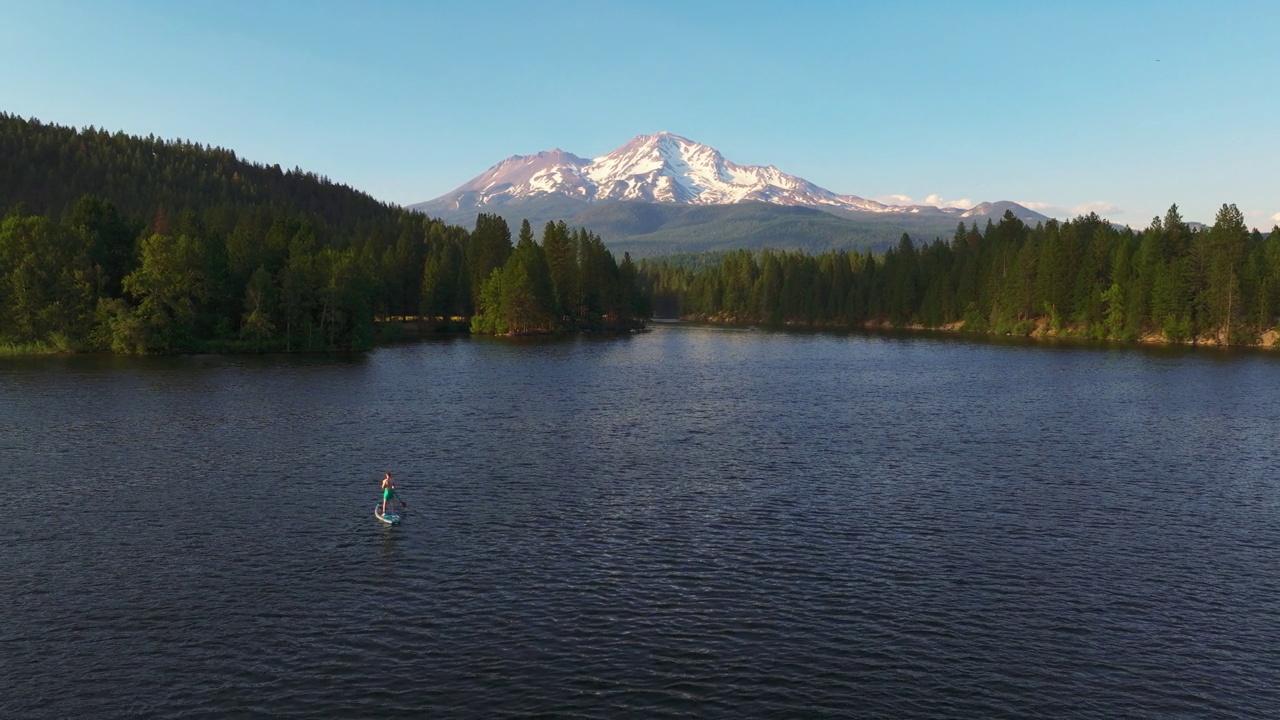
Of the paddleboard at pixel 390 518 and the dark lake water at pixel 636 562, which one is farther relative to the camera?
the paddleboard at pixel 390 518

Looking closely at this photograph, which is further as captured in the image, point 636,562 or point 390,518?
point 390,518

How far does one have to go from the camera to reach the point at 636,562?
123 ft

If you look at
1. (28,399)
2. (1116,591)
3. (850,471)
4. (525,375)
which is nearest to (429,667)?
(1116,591)

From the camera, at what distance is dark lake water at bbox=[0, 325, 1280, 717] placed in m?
26.4

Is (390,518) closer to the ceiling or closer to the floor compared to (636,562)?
closer to the ceiling

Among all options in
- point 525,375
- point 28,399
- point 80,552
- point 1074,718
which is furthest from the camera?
point 525,375

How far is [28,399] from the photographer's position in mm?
80312

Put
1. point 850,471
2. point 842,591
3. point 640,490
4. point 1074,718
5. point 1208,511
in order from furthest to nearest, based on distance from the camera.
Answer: point 850,471 < point 640,490 < point 1208,511 < point 842,591 < point 1074,718

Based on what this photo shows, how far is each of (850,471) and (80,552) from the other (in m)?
42.4

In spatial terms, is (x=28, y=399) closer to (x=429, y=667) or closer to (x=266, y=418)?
(x=266, y=418)

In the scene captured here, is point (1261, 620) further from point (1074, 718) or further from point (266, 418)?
point (266, 418)

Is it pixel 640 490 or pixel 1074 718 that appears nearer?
pixel 1074 718

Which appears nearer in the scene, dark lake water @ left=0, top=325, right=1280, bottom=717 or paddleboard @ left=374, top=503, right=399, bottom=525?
dark lake water @ left=0, top=325, right=1280, bottom=717

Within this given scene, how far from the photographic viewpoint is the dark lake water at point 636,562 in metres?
26.4
